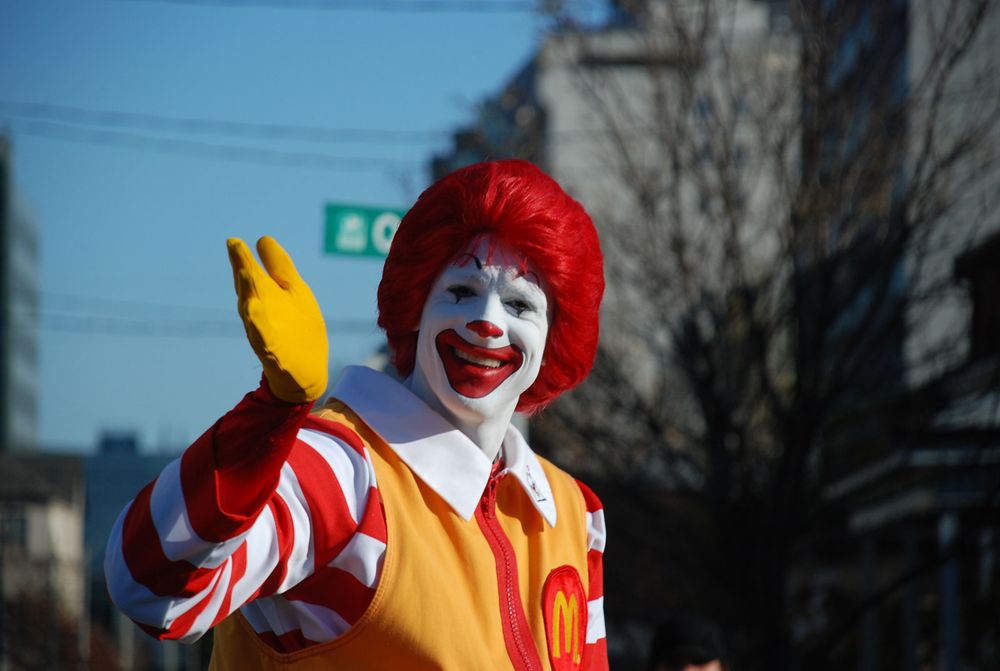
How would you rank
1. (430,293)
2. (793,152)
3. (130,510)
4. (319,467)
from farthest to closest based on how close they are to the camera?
(793,152)
(430,293)
(319,467)
(130,510)

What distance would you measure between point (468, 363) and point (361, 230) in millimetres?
3886

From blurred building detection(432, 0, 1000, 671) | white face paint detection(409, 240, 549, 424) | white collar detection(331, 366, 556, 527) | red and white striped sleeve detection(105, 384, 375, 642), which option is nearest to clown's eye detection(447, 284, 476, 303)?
white face paint detection(409, 240, 549, 424)

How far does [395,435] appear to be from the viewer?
8.22 feet

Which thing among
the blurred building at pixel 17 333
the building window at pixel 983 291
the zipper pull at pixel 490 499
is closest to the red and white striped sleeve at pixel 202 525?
the zipper pull at pixel 490 499

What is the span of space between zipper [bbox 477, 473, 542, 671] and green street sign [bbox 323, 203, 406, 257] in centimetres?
397

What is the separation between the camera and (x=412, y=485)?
243 centimetres

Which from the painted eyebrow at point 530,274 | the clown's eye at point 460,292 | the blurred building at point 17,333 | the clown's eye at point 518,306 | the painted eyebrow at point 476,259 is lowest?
the clown's eye at point 518,306

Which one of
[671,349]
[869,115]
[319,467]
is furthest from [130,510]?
[671,349]

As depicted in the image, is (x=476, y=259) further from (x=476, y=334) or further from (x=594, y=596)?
(x=594, y=596)

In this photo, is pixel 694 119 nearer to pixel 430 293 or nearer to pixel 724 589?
pixel 724 589

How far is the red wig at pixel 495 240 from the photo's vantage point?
8.67 feet

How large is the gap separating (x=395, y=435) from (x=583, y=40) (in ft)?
24.3

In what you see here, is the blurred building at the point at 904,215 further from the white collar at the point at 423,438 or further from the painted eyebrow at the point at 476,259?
the white collar at the point at 423,438

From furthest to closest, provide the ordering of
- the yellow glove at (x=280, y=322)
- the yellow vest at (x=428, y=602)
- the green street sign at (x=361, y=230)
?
the green street sign at (x=361, y=230)
the yellow vest at (x=428, y=602)
the yellow glove at (x=280, y=322)
